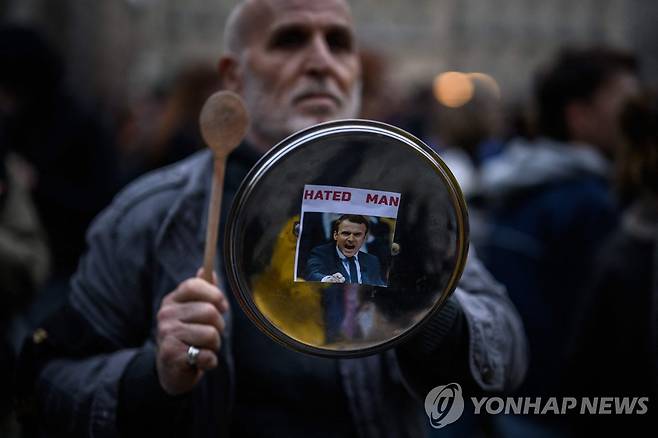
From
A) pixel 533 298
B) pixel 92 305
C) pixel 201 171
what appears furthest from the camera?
pixel 533 298

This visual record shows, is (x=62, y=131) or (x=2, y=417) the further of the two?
(x=62, y=131)

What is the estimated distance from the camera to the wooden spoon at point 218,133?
149cm

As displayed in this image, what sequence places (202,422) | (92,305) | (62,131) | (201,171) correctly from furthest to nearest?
(62,131)
(201,171)
(92,305)
(202,422)

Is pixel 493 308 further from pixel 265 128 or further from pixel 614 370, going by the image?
pixel 614 370

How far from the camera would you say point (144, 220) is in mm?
1842

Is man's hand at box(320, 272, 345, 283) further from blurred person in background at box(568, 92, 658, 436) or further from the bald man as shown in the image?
blurred person in background at box(568, 92, 658, 436)

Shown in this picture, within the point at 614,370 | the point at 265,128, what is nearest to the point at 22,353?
the point at 265,128

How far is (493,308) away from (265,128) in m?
0.65

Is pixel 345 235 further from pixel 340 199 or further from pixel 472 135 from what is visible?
pixel 472 135

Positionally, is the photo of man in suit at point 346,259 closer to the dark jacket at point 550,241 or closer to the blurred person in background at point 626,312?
the blurred person in background at point 626,312

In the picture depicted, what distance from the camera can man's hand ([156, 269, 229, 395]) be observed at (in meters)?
1.46

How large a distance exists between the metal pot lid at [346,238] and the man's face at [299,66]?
427 millimetres

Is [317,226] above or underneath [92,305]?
above

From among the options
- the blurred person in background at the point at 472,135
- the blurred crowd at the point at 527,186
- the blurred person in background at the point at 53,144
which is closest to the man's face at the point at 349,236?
the blurred crowd at the point at 527,186
